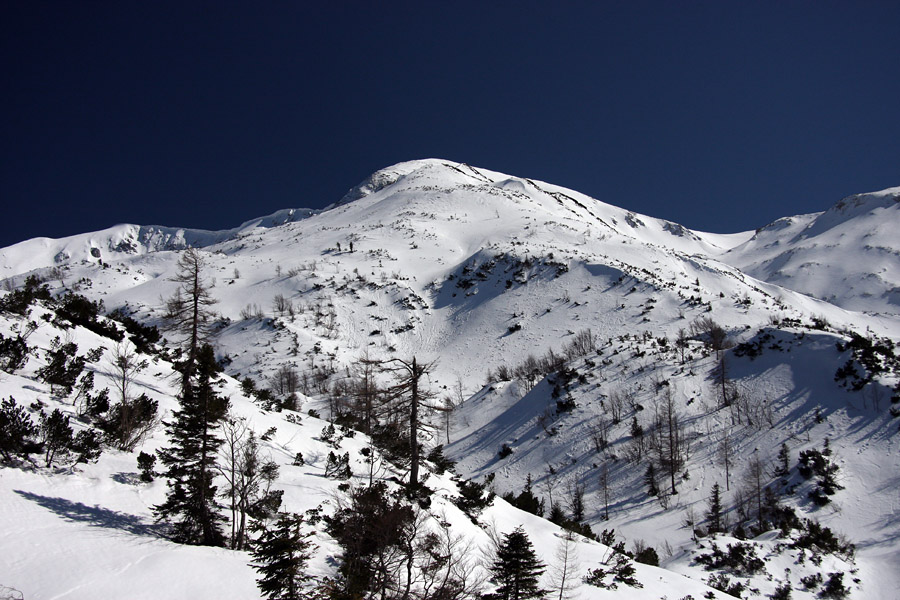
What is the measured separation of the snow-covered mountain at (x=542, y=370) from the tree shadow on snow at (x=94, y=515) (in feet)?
0.33

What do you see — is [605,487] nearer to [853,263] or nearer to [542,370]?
[542,370]

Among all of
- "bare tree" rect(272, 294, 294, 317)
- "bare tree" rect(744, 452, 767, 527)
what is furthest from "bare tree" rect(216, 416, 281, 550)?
"bare tree" rect(272, 294, 294, 317)

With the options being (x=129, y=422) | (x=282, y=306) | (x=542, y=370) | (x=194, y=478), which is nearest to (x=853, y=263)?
(x=542, y=370)

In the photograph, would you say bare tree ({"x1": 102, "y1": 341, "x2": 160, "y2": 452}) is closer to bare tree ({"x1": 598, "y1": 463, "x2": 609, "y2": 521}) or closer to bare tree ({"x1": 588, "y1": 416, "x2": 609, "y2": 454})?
bare tree ({"x1": 598, "y1": 463, "x2": 609, "y2": 521})

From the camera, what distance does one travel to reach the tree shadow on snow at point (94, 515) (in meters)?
11.9

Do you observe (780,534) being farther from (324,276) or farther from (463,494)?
(324,276)

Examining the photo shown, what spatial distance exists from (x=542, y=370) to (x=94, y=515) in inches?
2219

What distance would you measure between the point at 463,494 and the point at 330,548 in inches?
353

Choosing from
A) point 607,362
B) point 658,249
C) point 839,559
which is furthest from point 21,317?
point 658,249

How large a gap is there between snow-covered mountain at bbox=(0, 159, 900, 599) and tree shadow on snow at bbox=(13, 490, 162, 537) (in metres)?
0.10

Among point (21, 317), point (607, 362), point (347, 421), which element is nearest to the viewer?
point (21, 317)

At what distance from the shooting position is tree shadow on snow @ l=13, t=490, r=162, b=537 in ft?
38.9

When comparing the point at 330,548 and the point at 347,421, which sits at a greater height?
the point at 347,421

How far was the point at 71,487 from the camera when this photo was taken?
13211 millimetres
